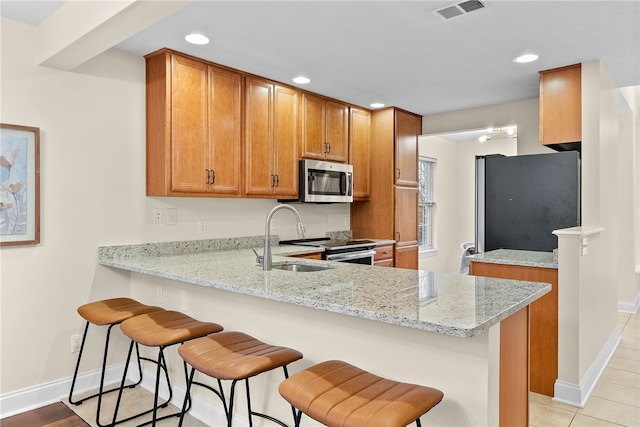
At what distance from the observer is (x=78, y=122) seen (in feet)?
9.35

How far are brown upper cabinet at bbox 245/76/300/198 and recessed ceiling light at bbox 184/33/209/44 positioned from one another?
709 mm

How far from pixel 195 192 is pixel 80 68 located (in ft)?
3.66

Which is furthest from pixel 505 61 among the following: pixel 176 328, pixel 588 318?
pixel 176 328

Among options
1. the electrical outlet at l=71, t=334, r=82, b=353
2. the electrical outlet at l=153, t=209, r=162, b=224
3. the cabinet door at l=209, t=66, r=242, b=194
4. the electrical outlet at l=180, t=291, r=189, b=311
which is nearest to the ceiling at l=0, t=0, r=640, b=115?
the cabinet door at l=209, t=66, r=242, b=194

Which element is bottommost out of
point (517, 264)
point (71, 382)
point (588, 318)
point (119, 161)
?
point (71, 382)

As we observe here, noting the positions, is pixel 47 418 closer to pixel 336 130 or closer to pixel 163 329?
pixel 163 329

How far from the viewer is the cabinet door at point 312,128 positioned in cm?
407

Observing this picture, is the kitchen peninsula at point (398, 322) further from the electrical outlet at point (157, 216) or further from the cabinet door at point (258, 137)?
the cabinet door at point (258, 137)

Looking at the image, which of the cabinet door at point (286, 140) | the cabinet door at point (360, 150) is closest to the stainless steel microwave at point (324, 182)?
the cabinet door at point (286, 140)

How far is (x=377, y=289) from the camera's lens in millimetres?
1811

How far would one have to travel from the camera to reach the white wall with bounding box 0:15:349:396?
2.59 meters

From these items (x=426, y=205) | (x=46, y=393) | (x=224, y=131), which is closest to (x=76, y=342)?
(x=46, y=393)

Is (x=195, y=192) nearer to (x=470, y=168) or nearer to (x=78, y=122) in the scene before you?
(x=78, y=122)

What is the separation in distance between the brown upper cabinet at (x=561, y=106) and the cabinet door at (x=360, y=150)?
1880mm
